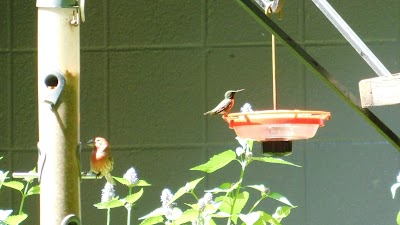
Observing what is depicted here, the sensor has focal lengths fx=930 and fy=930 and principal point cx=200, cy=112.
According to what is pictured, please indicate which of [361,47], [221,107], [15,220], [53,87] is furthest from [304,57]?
[15,220]

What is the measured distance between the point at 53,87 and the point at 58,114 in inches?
3.3

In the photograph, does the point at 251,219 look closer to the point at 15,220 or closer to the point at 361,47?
the point at 15,220

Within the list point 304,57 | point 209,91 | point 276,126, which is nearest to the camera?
point 304,57

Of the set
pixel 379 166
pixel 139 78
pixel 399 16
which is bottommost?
pixel 379 166

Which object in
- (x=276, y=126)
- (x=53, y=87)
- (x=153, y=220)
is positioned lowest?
(x=153, y=220)

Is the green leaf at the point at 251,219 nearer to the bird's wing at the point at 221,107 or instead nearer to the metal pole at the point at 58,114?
the bird's wing at the point at 221,107

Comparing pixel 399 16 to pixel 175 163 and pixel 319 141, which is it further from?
pixel 175 163

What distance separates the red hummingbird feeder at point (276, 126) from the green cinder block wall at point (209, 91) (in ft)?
7.25

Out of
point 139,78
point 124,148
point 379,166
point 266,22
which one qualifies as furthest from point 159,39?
point 266,22

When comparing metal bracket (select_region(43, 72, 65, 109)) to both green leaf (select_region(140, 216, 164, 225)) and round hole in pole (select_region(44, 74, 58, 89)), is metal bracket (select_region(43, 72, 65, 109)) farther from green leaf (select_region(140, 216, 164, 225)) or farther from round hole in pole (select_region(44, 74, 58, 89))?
green leaf (select_region(140, 216, 164, 225))

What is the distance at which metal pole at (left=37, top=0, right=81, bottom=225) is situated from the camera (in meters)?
2.60

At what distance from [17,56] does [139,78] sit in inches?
24.3

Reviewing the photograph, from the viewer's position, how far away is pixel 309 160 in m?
4.55

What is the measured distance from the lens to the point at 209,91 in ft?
14.8
